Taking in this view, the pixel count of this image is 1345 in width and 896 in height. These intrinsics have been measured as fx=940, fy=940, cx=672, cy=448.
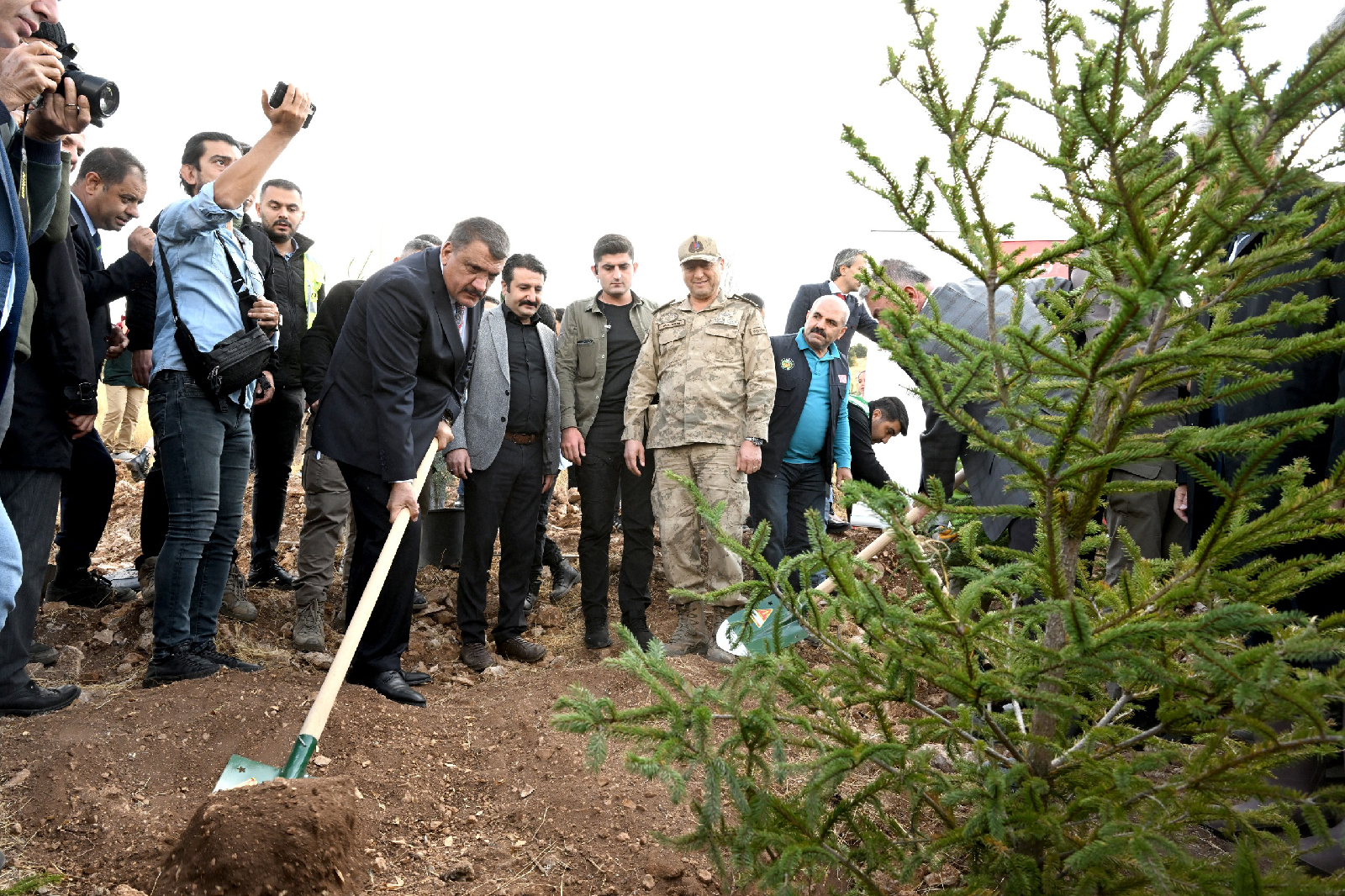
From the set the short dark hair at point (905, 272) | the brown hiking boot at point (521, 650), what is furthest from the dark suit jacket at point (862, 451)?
the brown hiking boot at point (521, 650)

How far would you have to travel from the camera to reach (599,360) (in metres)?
5.23

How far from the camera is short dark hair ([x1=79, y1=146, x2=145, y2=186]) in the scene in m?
4.07

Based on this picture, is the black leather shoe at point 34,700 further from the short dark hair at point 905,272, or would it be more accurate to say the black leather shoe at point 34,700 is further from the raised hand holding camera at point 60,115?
the short dark hair at point 905,272

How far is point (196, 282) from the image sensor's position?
12.1 ft

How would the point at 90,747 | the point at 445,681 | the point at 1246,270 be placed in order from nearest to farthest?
the point at 1246,270 → the point at 90,747 → the point at 445,681

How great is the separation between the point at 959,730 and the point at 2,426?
8.53 ft

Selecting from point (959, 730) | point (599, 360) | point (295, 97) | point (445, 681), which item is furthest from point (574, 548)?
point (959, 730)

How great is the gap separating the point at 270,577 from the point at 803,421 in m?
3.24

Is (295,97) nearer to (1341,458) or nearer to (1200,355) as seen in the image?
(1200,355)

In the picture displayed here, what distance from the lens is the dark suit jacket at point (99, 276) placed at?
3.82 m

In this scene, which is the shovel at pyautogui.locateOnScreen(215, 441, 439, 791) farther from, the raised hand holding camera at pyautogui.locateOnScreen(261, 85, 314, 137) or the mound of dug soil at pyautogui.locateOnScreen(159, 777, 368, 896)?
the raised hand holding camera at pyautogui.locateOnScreen(261, 85, 314, 137)

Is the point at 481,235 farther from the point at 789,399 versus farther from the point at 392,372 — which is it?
the point at 789,399

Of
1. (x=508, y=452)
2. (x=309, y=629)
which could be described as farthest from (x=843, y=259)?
(x=309, y=629)

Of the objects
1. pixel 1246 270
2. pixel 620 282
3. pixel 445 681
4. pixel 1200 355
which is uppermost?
pixel 620 282
